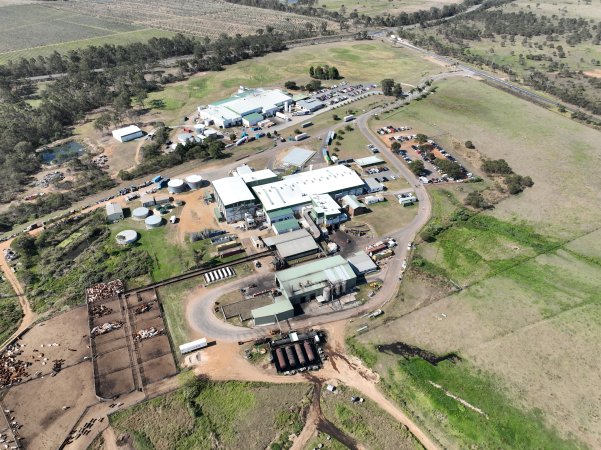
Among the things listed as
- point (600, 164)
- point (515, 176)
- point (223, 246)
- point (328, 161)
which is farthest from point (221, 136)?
point (600, 164)

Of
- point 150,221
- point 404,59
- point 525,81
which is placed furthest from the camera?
point 404,59

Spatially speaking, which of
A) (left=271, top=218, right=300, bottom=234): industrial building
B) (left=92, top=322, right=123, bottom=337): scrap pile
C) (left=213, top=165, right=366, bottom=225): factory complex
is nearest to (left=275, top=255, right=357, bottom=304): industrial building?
(left=271, top=218, right=300, bottom=234): industrial building

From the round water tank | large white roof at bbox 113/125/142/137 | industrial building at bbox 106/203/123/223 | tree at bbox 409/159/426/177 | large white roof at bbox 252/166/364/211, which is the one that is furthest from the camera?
large white roof at bbox 113/125/142/137

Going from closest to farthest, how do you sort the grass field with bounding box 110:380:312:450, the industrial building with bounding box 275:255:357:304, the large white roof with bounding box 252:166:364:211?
the grass field with bounding box 110:380:312:450 < the industrial building with bounding box 275:255:357:304 < the large white roof with bounding box 252:166:364:211

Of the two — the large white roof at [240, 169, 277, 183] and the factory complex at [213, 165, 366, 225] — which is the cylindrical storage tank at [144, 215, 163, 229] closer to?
the factory complex at [213, 165, 366, 225]

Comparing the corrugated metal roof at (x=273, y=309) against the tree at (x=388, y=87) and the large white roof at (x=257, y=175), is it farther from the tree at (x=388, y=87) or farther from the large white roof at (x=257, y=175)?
the tree at (x=388, y=87)

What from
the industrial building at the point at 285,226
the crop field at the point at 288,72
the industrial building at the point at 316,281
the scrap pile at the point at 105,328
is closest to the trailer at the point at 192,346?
the scrap pile at the point at 105,328

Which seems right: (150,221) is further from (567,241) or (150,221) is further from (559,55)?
(559,55)
